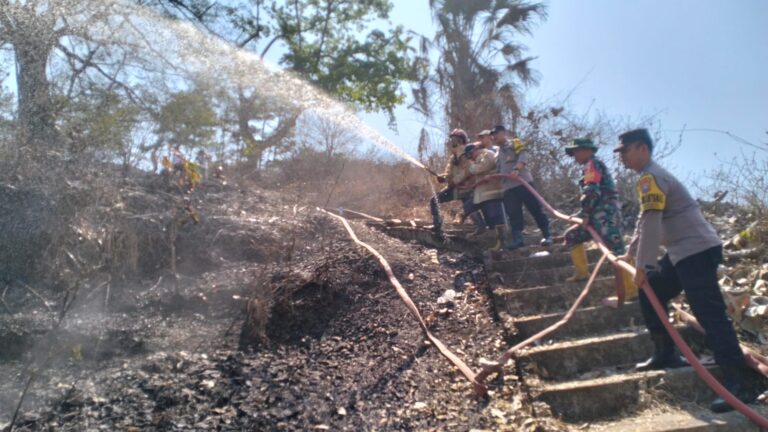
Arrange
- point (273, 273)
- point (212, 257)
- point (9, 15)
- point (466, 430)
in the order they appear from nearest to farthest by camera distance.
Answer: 1. point (466, 430)
2. point (273, 273)
3. point (212, 257)
4. point (9, 15)

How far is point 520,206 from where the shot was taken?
6977mm

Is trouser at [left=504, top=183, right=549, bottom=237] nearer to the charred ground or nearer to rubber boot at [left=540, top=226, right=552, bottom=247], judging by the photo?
rubber boot at [left=540, top=226, right=552, bottom=247]

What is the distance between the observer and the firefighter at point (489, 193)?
23.2 feet

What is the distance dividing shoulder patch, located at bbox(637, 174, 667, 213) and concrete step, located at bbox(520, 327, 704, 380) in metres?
1.26

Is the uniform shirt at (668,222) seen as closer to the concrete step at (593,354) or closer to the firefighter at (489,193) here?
the concrete step at (593,354)

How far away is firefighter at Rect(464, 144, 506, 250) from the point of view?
708 cm

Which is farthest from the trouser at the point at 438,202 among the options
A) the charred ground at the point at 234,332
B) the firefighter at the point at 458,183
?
the charred ground at the point at 234,332

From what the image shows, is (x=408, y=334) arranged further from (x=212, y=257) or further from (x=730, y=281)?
(x=730, y=281)

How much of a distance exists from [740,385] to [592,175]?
2.43 meters

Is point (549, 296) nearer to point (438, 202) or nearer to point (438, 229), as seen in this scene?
point (438, 229)

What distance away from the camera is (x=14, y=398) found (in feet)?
12.0

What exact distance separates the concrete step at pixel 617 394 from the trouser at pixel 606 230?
1.78 meters

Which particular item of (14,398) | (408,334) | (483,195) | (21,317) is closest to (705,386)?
(408,334)

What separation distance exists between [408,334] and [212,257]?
257 cm
